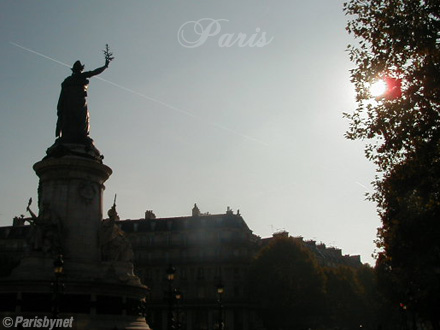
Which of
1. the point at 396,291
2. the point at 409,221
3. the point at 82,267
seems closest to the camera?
the point at 82,267

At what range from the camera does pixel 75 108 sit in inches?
1411

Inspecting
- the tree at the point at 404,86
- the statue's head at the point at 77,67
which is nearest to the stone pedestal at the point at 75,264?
the statue's head at the point at 77,67

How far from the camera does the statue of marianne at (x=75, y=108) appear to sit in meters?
35.2

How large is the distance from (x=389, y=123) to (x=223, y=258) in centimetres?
5649

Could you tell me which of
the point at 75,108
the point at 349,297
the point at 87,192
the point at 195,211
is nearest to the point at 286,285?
the point at 195,211

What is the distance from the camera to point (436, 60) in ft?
66.8

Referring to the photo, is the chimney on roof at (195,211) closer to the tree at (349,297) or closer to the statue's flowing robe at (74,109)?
the tree at (349,297)

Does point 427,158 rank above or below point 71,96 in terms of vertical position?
below

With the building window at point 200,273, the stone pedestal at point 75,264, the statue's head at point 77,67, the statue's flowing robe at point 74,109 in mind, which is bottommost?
the stone pedestal at point 75,264

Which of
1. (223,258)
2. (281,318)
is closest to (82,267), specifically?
(281,318)

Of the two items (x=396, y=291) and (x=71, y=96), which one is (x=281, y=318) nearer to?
(x=396, y=291)

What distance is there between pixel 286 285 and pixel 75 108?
4144 cm

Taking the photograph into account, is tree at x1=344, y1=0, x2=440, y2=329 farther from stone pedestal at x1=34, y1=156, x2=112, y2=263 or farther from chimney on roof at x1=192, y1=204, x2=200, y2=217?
chimney on roof at x1=192, y1=204, x2=200, y2=217

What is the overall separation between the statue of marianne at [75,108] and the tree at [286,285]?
39.4m
